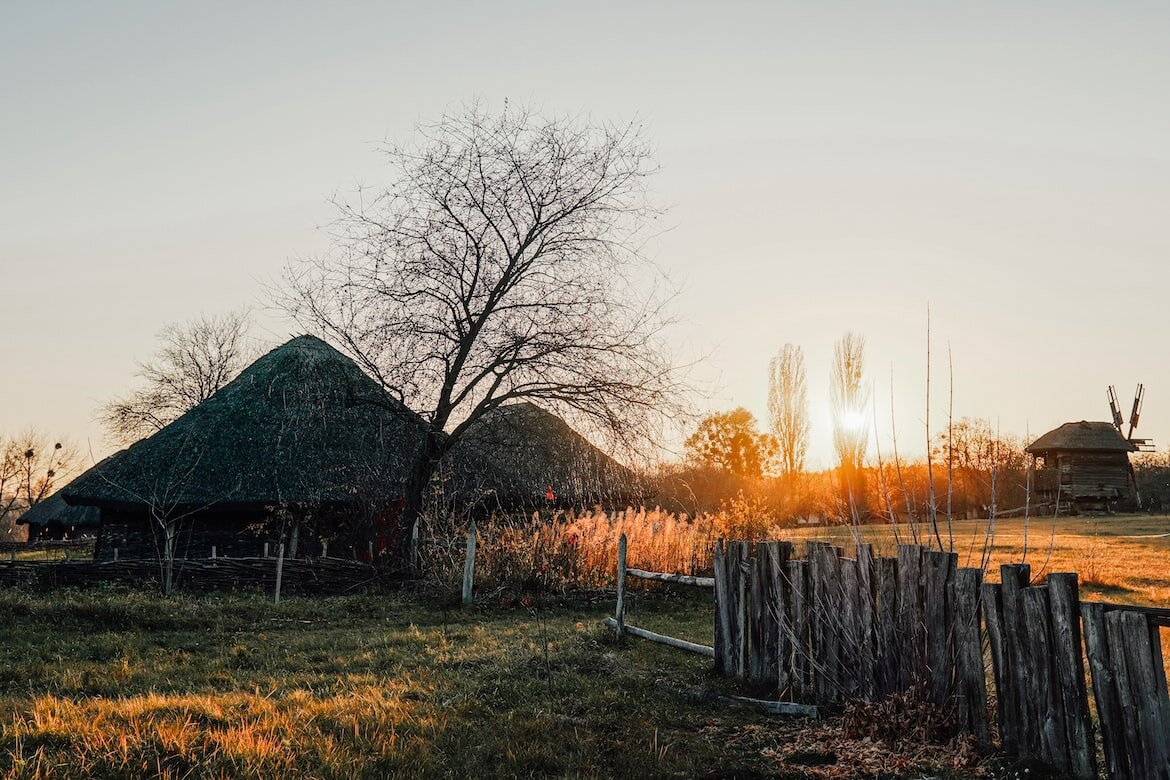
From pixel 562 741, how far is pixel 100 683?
391 cm

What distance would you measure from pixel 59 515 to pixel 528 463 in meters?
28.4

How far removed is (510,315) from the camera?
14875 millimetres

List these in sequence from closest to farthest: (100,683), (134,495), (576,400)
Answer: (100,683) → (576,400) → (134,495)

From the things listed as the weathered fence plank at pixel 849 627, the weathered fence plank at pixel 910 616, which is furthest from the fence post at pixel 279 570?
the weathered fence plank at pixel 910 616

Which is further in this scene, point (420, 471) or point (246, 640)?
point (420, 471)

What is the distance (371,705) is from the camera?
5.41 meters

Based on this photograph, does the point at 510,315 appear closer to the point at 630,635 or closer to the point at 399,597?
the point at 399,597

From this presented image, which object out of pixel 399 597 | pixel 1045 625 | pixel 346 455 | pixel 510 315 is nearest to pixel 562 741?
pixel 1045 625

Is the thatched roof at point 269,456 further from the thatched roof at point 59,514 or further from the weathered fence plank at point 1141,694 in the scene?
the thatched roof at point 59,514

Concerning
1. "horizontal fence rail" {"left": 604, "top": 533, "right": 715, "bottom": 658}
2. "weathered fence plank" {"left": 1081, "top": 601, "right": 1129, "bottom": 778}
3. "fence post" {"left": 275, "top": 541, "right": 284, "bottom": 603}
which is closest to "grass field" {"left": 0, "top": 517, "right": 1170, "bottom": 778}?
"horizontal fence rail" {"left": 604, "top": 533, "right": 715, "bottom": 658}

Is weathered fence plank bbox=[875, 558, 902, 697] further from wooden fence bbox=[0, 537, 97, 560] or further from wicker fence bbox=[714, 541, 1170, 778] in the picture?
wooden fence bbox=[0, 537, 97, 560]

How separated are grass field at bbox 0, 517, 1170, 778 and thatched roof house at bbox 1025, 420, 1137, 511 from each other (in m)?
37.6

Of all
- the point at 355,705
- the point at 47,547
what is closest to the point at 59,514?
the point at 47,547

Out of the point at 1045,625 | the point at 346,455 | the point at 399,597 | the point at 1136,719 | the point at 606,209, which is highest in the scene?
the point at 606,209
